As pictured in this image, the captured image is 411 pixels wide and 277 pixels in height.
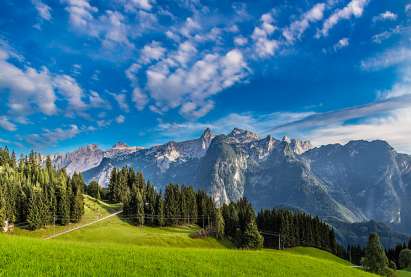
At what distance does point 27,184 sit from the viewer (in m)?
168

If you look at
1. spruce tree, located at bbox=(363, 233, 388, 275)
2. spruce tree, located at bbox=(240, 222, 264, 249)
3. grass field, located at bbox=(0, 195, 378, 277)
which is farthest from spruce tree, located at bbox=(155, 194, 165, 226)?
grass field, located at bbox=(0, 195, 378, 277)

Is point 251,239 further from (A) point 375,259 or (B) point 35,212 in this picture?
(B) point 35,212

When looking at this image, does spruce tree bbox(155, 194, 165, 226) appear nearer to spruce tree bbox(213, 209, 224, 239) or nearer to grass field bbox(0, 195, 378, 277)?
spruce tree bbox(213, 209, 224, 239)

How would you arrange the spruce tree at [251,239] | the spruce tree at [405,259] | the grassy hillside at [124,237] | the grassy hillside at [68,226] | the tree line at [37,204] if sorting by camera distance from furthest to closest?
the spruce tree at [405,259], the spruce tree at [251,239], the tree line at [37,204], the grassy hillside at [68,226], the grassy hillside at [124,237]

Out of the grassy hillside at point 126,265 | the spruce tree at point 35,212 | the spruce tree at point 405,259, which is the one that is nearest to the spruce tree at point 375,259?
the spruce tree at point 405,259

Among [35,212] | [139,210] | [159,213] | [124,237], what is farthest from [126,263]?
[159,213]

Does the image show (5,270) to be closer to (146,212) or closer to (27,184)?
(27,184)

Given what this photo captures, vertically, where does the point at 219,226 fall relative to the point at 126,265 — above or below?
below

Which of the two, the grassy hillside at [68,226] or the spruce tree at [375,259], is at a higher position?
the grassy hillside at [68,226]

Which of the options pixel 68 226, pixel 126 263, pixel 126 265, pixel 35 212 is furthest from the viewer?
pixel 68 226

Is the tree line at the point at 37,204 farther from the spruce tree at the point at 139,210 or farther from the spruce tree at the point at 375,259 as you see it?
the spruce tree at the point at 375,259

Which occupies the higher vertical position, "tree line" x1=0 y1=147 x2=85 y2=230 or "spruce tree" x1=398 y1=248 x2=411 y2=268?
"tree line" x1=0 y1=147 x2=85 y2=230

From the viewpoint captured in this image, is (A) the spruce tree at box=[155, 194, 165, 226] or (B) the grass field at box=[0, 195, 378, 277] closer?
(B) the grass field at box=[0, 195, 378, 277]

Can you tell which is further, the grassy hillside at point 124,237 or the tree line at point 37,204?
the tree line at point 37,204
